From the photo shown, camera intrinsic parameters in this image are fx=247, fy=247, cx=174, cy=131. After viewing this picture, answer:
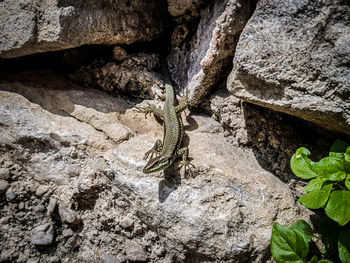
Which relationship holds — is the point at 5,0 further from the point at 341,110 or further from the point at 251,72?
Result: the point at 341,110

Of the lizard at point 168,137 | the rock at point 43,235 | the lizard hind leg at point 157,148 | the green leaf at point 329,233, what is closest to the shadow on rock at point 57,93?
the lizard at point 168,137

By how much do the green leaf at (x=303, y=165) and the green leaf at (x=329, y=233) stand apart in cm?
52

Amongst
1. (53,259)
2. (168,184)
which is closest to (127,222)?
(168,184)

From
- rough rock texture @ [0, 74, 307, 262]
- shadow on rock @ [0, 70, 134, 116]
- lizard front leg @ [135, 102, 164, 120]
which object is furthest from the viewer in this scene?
lizard front leg @ [135, 102, 164, 120]

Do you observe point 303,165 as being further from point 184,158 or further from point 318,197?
point 184,158

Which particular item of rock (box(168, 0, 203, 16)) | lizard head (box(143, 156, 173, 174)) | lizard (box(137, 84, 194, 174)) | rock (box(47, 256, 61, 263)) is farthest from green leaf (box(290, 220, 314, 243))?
rock (box(168, 0, 203, 16))

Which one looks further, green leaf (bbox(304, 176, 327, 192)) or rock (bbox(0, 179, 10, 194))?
rock (bbox(0, 179, 10, 194))

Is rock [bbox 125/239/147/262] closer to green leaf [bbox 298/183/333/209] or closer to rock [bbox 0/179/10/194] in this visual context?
rock [bbox 0/179/10/194]

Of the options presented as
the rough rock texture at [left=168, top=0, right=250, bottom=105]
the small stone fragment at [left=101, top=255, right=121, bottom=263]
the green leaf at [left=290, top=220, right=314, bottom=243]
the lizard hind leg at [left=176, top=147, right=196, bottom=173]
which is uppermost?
the rough rock texture at [left=168, top=0, right=250, bottom=105]

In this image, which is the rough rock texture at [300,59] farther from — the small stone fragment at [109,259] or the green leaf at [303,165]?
the small stone fragment at [109,259]

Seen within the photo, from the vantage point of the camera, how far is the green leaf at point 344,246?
2064 mm

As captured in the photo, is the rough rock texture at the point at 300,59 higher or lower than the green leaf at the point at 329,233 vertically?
higher

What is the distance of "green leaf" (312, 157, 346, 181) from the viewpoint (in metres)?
2.09

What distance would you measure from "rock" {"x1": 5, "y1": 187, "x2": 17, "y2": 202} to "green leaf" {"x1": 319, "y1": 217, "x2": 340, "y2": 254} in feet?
10.9
